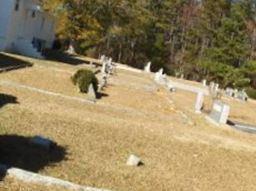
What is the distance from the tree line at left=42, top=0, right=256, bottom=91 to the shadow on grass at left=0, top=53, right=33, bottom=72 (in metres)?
30.9

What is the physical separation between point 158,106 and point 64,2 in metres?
31.7

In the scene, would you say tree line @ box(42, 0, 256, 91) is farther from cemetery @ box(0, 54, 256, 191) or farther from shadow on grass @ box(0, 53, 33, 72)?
cemetery @ box(0, 54, 256, 191)

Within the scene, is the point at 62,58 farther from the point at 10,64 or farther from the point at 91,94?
the point at 91,94

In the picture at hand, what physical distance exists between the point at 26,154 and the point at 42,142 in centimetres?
110

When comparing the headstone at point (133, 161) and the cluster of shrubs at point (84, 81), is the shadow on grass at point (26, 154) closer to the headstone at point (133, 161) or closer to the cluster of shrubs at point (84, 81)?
the headstone at point (133, 161)

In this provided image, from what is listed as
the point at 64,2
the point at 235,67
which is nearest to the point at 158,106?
the point at 64,2

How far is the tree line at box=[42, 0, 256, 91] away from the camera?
72.4 m

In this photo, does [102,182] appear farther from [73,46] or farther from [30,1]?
[73,46]

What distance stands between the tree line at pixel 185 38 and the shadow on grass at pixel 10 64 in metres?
30.9

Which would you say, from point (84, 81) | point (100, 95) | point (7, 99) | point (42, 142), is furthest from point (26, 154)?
point (100, 95)

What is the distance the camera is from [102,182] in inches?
460

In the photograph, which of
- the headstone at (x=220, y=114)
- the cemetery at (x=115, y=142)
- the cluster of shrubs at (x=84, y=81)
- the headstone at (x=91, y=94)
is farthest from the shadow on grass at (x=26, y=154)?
the headstone at (x=220, y=114)

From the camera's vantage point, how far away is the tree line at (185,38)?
72438 millimetres

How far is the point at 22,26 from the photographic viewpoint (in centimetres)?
4481
